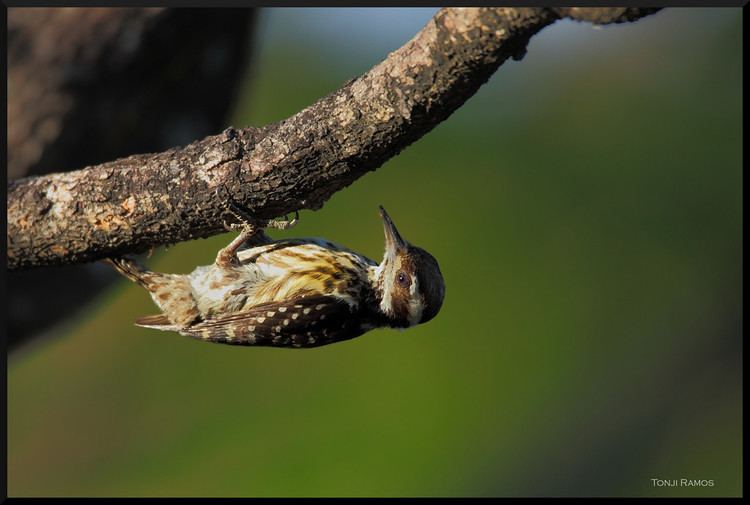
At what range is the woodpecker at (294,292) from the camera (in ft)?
12.3

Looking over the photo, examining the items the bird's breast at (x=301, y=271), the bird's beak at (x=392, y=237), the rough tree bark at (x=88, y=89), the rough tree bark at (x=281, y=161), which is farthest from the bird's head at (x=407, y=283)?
the rough tree bark at (x=88, y=89)

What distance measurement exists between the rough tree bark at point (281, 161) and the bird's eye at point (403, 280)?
998 mm

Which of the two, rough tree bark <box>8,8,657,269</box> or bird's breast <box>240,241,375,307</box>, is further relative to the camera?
bird's breast <box>240,241,375,307</box>

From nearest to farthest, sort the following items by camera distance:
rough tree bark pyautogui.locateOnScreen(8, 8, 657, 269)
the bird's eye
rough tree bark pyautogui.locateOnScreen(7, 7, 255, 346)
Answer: rough tree bark pyautogui.locateOnScreen(8, 8, 657, 269)
the bird's eye
rough tree bark pyautogui.locateOnScreen(7, 7, 255, 346)

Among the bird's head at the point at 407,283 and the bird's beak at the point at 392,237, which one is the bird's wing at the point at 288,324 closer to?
the bird's head at the point at 407,283

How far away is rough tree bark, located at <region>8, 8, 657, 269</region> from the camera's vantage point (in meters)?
2.14

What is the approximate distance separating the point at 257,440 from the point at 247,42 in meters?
2.79

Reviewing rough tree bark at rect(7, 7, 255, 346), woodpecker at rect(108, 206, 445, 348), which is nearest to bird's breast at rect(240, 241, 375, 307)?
woodpecker at rect(108, 206, 445, 348)

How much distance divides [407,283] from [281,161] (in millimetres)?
1320

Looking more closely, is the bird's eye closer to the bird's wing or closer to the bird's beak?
the bird's beak

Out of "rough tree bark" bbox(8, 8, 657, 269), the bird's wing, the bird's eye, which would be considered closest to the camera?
"rough tree bark" bbox(8, 8, 657, 269)

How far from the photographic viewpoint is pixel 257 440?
4.62 m

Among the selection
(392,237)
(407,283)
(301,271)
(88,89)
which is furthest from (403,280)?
(88,89)

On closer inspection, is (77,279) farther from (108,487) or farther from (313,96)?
(313,96)
